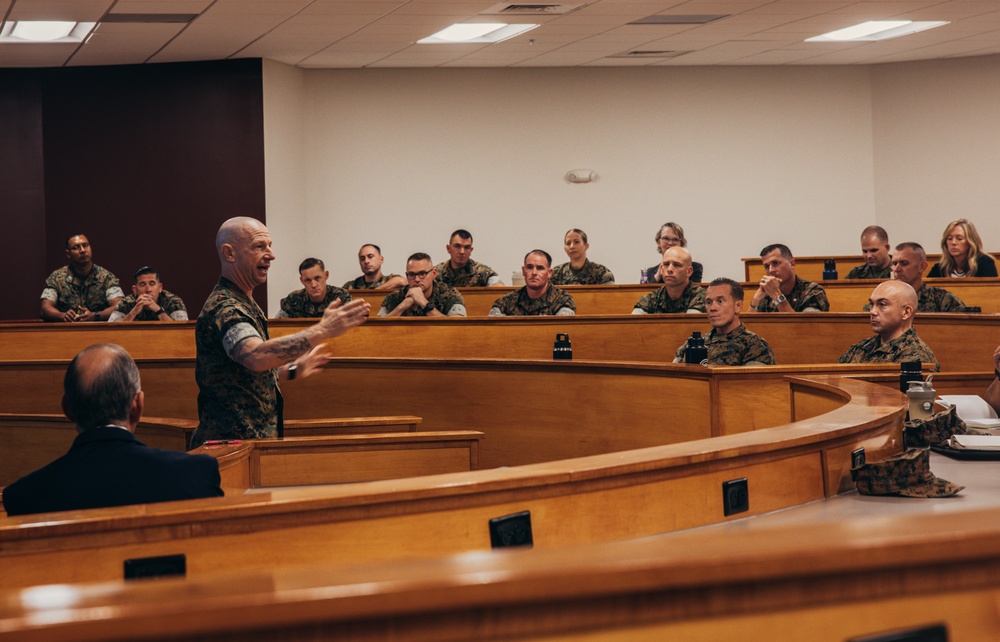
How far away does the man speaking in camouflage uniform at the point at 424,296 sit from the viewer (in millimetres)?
7664

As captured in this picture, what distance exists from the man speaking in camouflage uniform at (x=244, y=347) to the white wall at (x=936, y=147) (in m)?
10.2

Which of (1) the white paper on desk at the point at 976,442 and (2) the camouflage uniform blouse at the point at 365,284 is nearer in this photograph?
(1) the white paper on desk at the point at 976,442

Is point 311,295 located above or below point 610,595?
above

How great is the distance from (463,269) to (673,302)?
2.75 meters

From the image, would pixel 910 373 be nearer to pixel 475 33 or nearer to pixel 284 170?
pixel 475 33

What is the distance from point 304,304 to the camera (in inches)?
314

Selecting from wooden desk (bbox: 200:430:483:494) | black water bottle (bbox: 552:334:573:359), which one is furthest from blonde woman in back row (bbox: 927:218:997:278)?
wooden desk (bbox: 200:430:483:494)

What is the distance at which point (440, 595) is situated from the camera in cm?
81

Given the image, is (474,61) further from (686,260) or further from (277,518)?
(277,518)

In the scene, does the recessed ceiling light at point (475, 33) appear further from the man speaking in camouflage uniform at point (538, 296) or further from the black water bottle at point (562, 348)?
→ the black water bottle at point (562, 348)

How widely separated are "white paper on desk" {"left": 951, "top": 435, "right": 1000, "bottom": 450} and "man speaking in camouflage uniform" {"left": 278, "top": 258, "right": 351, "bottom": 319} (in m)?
5.21

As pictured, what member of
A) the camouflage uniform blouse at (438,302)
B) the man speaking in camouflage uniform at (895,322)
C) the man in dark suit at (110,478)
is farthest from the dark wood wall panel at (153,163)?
the man in dark suit at (110,478)

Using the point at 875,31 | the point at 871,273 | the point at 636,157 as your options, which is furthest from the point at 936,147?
the point at 871,273

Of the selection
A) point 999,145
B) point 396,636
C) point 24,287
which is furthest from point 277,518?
point 999,145
